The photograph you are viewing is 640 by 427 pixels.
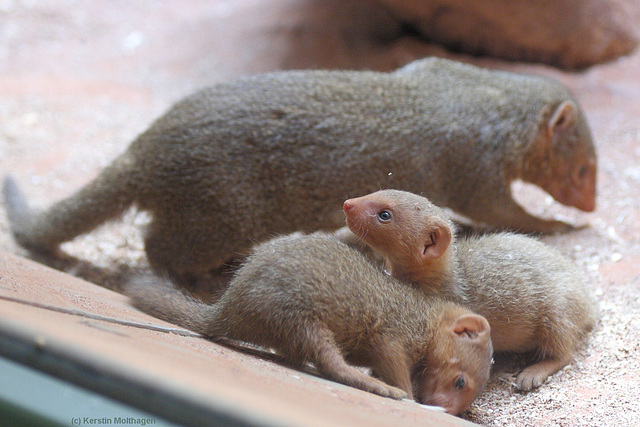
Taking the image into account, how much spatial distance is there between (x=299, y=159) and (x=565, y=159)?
170cm

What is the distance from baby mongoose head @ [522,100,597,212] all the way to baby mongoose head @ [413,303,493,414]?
5.32ft

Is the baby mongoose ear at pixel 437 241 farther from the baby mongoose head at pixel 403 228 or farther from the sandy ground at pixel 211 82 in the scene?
the sandy ground at pixel 211 82

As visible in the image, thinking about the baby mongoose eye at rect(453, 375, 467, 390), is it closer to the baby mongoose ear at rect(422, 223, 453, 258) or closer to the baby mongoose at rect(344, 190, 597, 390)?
the baby mongoose at rect(344, 190, 597, 390)

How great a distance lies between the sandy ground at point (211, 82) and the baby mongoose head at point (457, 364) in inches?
5.3

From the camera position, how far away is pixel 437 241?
2428 millimetres

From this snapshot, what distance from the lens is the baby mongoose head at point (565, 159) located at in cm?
360

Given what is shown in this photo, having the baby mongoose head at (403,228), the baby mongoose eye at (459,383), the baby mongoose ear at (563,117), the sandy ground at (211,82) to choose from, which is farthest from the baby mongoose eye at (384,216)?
the baby mongoose ear at (563,117)

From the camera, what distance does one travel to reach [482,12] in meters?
5.42

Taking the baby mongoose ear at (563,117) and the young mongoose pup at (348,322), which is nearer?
the young mongoose pup at (348,322)

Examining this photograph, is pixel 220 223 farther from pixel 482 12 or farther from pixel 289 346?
pixel 482 12

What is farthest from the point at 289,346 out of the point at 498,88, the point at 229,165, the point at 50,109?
the point at 50,109

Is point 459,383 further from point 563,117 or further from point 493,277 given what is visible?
point 563,117

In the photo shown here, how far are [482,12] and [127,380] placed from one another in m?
5.06

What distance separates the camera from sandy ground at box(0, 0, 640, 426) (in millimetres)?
2445
